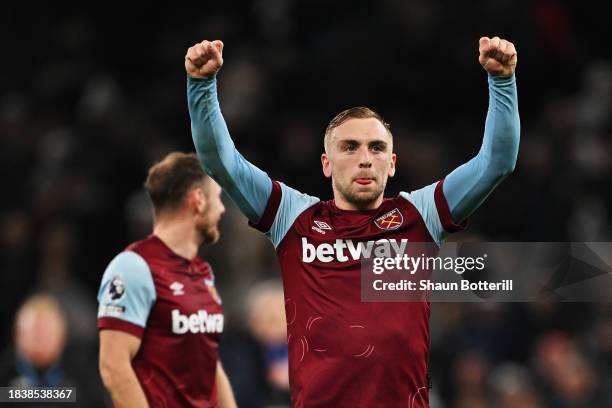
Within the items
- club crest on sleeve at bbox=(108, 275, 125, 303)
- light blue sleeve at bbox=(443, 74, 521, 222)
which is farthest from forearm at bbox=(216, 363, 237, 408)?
light blue sleeve at bbox=(443, 74, 521, 222)

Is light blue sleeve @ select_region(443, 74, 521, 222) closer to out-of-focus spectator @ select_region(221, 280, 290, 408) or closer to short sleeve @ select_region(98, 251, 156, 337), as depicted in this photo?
short sleeve @ select_region(98, 251, 156, 337)

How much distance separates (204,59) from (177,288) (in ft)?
4.95

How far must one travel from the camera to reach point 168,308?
570 centimetres

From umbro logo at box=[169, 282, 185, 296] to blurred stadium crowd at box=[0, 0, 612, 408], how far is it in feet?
9.28

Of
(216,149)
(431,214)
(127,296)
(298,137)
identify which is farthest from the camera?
(298,137)

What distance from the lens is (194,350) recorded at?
573 cm

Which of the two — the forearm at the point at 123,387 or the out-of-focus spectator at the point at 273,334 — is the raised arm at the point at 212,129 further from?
the out-of-focus spectator at the point at 273,334

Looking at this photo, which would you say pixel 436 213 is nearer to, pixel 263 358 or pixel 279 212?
pixel 279 212

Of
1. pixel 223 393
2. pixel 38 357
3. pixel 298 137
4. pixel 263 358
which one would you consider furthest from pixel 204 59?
pixel 298 137

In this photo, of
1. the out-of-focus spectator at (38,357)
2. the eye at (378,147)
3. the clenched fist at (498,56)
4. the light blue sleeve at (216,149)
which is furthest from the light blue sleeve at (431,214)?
the out-of-focus spectator at (38,357)

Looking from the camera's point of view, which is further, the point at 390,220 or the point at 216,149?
the point at 390,220

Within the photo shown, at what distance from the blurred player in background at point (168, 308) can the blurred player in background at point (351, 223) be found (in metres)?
0.89

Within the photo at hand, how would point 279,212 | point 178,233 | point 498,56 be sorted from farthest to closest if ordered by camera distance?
point 178,233 < point 279,212 < point 498,56

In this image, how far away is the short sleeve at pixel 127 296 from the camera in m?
5.49
